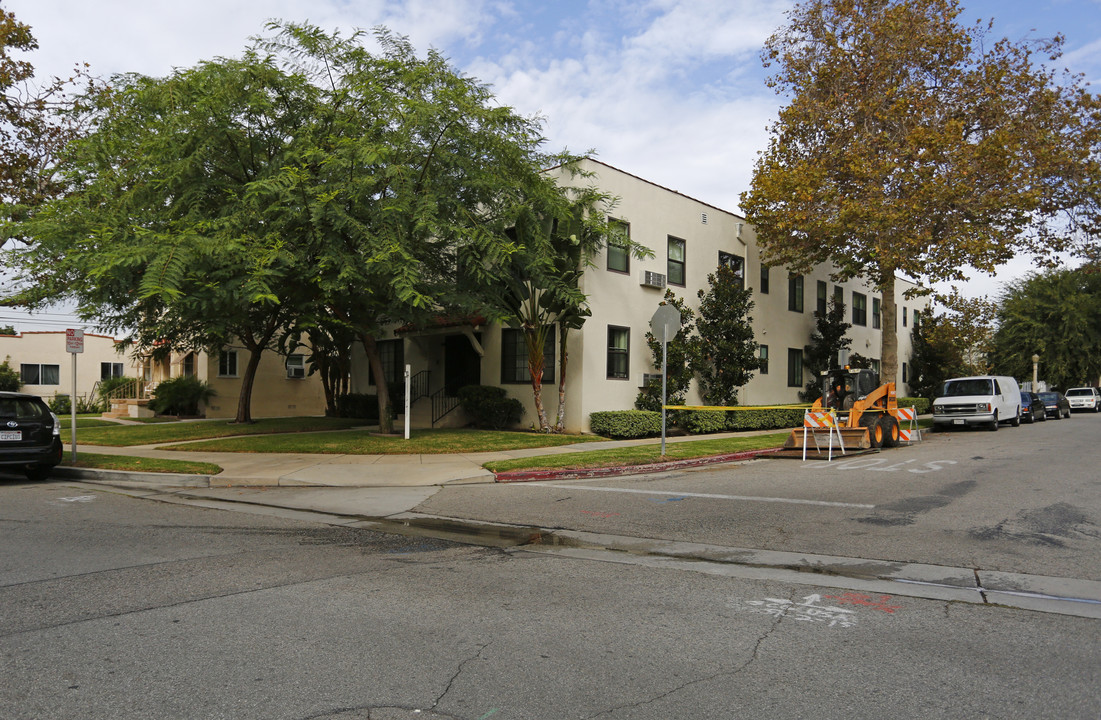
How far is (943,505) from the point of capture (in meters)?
9.95

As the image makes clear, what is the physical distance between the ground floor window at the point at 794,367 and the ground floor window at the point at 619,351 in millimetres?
9804

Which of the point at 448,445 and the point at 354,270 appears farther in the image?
the point at 448,445

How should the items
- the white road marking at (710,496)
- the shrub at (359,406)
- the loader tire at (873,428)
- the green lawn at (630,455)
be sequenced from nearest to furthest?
the white road marking at (710,496) → the green lawn at (630,455) → the loader tire at (873,428) → the shrub at (359,406)

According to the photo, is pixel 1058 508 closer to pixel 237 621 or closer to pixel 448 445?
pixel 237 621

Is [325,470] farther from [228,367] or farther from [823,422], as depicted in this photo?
[228,367]

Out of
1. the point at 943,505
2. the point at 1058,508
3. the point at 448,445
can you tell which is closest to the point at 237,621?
the point at 943,505

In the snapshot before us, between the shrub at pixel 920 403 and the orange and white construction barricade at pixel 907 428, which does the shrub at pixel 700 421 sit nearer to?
the orange and white construction barricade at pixel 907 428

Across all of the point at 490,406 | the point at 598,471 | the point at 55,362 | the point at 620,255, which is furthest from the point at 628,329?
the point at 55,362

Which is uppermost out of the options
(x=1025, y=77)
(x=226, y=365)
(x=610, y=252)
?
(x=1025, y=77)

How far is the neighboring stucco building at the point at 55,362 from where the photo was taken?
41.7m

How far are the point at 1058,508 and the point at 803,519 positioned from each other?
3513mm

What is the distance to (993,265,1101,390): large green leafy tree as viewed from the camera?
4603cm

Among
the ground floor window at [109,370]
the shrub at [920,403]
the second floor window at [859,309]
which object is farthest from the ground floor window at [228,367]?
the shrub at [920,403]

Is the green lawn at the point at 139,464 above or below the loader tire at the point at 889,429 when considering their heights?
below
